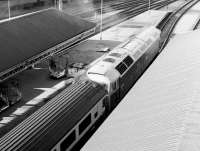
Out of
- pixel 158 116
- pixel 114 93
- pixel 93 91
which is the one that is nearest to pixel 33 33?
pixel 114 93

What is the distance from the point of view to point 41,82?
1094 inches

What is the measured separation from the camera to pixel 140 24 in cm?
4856

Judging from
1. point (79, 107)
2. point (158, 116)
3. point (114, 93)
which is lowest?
point (114, 93)

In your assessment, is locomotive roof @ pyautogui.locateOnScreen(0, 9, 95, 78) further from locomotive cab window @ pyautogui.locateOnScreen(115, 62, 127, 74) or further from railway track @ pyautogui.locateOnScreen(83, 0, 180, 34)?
railway track @ pyautogui.locateOnScreen(83, 0, 180, 34)

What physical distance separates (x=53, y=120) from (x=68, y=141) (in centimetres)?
116

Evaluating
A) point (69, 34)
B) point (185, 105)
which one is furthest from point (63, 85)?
point (185, 105)

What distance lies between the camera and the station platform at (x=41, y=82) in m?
21.8

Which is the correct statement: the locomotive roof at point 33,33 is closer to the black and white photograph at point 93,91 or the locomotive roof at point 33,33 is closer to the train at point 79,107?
the black and white photograph at point 93,91

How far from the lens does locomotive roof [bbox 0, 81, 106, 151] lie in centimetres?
1372

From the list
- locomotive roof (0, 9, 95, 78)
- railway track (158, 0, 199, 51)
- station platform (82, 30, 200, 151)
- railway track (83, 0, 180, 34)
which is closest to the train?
station platform (82, 30, 200, 151)

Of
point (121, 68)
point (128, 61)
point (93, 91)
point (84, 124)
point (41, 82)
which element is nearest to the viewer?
point (84, 124)

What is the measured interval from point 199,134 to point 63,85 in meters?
16.8

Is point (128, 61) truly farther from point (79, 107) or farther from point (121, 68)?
point (79, 107)

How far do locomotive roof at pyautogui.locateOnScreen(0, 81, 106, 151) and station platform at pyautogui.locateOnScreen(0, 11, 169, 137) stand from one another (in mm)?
4704
